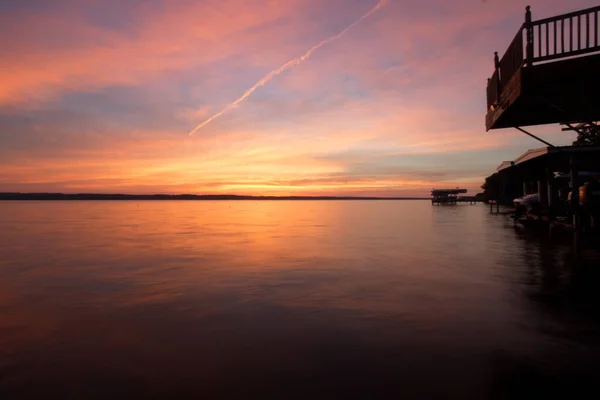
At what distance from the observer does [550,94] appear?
1521cm

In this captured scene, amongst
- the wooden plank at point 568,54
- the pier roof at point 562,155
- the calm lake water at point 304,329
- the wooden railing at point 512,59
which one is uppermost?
the wooden railing at point 512,59

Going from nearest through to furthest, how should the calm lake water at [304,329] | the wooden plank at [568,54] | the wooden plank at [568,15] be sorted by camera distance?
the calm lake water at [304,329] < the wooden plank at [568,15] < the wooden plank at [568,54]

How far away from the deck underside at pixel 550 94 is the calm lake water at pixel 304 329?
19.3ft

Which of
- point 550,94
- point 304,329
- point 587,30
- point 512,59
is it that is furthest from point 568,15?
point 304,329

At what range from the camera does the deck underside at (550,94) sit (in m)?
13.1

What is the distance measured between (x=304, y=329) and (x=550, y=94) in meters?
13.4

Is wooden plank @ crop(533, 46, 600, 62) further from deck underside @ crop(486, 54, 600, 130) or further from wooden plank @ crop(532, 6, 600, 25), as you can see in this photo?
wooden plank @ crop(532, 6, 600, 25)

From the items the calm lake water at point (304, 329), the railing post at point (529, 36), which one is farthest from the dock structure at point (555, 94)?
the calm lake water at point (304, 329)

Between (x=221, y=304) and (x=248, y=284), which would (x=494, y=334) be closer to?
(x=221, y=304)

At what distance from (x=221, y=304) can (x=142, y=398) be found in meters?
4.74

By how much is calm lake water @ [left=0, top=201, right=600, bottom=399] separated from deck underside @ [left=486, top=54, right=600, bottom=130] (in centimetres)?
587

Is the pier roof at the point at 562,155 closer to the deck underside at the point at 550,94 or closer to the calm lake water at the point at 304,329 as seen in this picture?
the deck underside at the point at 550,94

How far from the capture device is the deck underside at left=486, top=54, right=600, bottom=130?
43.0 ft

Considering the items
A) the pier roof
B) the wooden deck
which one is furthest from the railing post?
the pier roof
